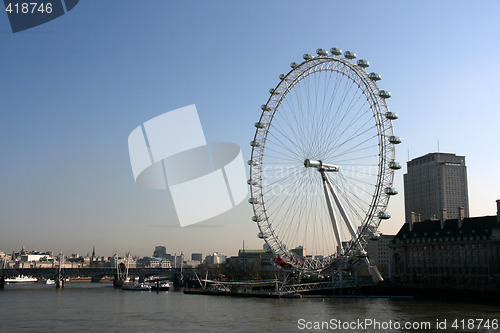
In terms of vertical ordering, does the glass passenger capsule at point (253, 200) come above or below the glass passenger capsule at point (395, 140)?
below

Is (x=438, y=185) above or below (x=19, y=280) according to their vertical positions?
above

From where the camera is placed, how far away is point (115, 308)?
56250 millimetres

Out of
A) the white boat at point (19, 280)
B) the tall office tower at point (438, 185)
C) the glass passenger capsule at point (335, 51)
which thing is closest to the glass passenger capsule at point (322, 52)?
the glass passenger capsule at point (335, 51)

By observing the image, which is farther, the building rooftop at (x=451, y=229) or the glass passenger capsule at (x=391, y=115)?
the building rooftop at (x=451, y=229)

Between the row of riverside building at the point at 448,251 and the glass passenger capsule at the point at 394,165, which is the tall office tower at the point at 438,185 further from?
the glass passenger capsule at the point at 394,165

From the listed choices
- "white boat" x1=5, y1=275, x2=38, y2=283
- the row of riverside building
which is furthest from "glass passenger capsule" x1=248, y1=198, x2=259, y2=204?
"white boat" x1=5, y1=275, x2=38, y2=283

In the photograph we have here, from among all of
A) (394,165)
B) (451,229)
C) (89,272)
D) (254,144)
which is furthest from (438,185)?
(394,165)

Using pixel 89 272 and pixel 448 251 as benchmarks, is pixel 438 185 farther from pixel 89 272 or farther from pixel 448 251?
pixel 89 272

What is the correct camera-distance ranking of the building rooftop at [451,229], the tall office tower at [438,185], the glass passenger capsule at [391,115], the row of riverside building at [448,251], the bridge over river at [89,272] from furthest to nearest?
1. the tall office tower at [438,185]
2. the bridge over river at [89,272]
3. the building rooftop at [451,229]
4. the row of riverside building at [448,251]
5. the glass passenger capsule at [391,115]

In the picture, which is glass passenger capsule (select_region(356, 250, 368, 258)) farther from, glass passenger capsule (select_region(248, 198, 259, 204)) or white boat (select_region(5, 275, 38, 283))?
white boat (select_region(5, 275, 38, 283))

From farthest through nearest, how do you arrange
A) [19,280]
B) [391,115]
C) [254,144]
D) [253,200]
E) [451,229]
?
1. [19,280]
2. [451,229]
3. [253,200]
4. [254,144]
5. [391,115]

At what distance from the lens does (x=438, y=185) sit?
6491 inches

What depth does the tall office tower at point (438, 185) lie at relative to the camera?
164m

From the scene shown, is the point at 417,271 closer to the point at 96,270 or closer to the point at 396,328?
the point at 396,328
